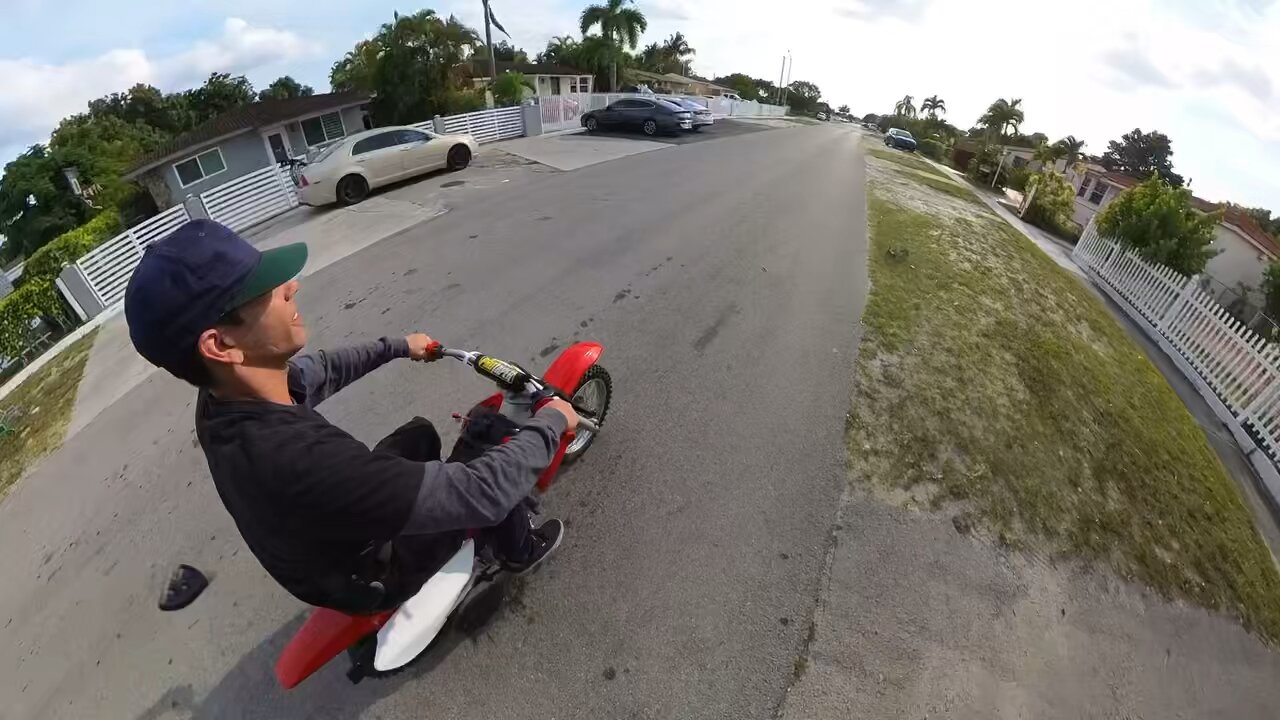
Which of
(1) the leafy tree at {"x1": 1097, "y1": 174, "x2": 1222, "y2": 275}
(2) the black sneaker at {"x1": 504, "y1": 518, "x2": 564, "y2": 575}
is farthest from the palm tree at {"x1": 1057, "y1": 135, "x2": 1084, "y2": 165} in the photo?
(2) the black sneaker at {"x1": 504, "y1": 518, "x2": 564, "y2": 575}

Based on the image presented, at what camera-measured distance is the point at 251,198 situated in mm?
10461

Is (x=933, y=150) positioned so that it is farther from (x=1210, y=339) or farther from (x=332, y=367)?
(x=332, y=367)

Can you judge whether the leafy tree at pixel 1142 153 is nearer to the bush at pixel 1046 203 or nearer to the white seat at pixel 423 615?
the bush at pixel 1046 203

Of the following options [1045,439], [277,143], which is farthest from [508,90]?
[1045,439]

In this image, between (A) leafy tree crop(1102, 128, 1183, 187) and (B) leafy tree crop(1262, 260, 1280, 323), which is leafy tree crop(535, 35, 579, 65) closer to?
(B) leafy tree crop(1262, 260, 1280, 323)

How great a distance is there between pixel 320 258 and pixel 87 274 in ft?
10.8

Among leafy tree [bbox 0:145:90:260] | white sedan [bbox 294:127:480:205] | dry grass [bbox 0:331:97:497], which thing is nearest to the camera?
dry grass [bbox 0:331:97:497]

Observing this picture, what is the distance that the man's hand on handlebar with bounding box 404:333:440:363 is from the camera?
2.82 meters

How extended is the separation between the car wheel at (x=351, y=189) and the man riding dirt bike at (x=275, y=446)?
1070 cm

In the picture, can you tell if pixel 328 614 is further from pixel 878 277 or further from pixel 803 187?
pixel 803 187

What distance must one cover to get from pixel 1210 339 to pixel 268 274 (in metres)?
11.3

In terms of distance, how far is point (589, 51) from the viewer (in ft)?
121

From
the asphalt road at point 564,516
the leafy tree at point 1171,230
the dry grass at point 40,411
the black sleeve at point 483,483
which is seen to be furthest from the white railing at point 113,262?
the leafy tree at point 1171,230

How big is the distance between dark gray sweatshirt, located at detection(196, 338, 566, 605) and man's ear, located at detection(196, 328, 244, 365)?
0.46 ft
